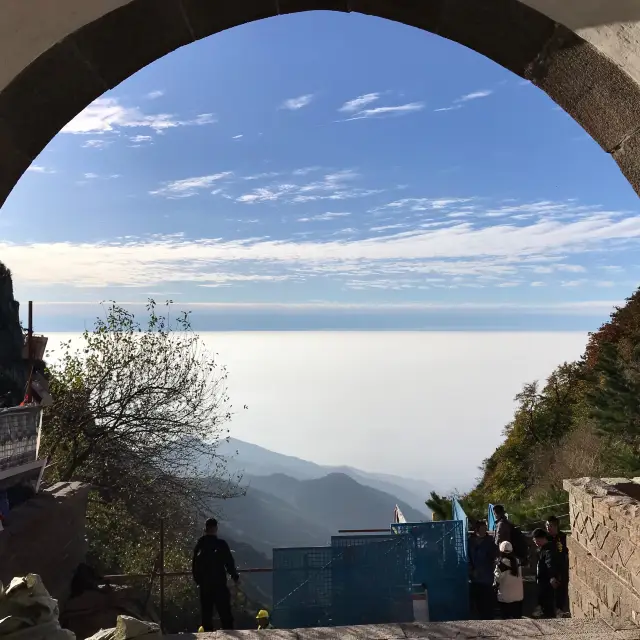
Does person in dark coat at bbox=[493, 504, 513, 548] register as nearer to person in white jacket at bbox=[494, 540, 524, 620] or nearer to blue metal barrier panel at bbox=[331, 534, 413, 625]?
person in white jacket at bbox=[494, 540, 524, 620]

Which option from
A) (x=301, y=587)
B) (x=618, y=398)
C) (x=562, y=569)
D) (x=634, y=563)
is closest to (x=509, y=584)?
(x=562, y=569)

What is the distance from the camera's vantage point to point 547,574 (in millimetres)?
5609

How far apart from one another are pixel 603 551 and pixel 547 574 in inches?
67.7

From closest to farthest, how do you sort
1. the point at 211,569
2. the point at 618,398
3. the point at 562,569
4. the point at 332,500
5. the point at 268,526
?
1. the point at 211,569
2. the point at 562,569
3. the point at 618,398
4. the point at 268,526
5. the point at 332,500

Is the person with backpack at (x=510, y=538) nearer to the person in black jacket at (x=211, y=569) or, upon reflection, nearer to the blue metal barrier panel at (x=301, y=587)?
the blue metal barrier panel at (x=301, y=587)

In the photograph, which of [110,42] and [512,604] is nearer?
[110,42]

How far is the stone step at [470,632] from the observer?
3238 millimetres

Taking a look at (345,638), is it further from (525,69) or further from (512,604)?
(525,69)

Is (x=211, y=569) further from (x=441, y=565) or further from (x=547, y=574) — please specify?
(x=547, y=574)

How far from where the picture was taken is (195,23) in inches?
70.2

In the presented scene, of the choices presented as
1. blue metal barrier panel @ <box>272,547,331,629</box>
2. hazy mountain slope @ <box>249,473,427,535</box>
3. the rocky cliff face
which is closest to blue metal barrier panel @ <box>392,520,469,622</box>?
blue metal barrier panel @ <box>272,547,331,629</box>

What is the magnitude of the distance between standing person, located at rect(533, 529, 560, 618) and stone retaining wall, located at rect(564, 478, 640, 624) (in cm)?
53

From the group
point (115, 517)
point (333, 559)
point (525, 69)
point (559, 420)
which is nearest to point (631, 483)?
point (333, 559)

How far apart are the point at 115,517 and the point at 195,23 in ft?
36.2
